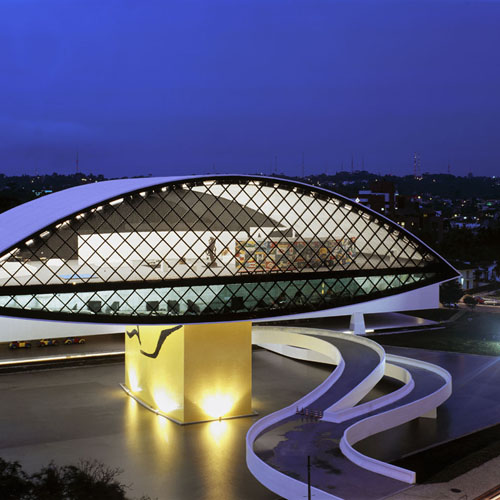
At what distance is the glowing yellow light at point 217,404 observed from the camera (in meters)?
30.5

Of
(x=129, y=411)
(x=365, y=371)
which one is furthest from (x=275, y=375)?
→ (x=129, y=411)

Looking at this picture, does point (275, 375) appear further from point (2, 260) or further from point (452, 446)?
point (2, 260)

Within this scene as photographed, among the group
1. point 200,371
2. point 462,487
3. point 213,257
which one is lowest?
point 462,487

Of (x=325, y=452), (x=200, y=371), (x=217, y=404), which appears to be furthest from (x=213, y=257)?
(x=325, y=452)

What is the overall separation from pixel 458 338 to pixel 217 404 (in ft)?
89.8

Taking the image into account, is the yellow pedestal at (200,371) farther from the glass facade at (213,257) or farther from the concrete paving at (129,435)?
the glass facade at (213,257)

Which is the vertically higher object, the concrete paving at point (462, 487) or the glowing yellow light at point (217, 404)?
the glowing yellow light at point (217, 404)

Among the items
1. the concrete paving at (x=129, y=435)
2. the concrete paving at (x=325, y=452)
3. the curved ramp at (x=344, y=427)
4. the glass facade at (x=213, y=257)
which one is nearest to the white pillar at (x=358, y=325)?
the curved ramp at (x=344, y=427)

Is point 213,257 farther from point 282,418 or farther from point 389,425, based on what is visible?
point 389,425

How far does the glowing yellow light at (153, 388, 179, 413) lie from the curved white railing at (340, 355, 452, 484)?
806 centimetres

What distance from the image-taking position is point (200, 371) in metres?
30.1

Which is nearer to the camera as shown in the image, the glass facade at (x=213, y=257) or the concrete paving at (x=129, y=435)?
A: the concrete paving at (x=129, y=435)

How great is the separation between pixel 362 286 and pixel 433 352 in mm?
16551

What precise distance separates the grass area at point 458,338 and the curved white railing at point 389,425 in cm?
1461
